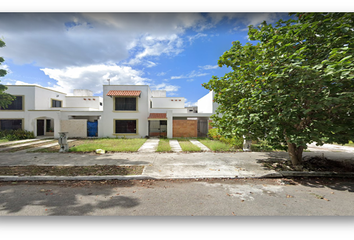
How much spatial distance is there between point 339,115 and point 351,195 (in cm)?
223

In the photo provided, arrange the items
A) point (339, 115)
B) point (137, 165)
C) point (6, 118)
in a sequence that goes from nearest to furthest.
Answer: point (339, 115), point (137, 165), point (6, 118)

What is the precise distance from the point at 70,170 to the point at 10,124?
1627 centimetres

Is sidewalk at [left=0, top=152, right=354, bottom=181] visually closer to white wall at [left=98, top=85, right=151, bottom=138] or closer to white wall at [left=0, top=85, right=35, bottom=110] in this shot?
white wall at [left=98, top=85, right=151, bottom=138]

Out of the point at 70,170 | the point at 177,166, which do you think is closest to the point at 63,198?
the point at 70,170

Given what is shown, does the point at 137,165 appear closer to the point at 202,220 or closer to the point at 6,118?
the point at 202,220

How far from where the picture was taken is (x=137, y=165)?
19.2 feet

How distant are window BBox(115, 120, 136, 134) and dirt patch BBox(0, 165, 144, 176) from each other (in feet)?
31.9

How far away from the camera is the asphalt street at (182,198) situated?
3004 mm

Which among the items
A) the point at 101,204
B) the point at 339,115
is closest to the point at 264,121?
the point at 339,115

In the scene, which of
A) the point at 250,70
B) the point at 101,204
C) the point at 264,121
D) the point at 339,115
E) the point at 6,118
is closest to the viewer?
the point at 101,204

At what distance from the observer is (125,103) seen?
1545 centimetres

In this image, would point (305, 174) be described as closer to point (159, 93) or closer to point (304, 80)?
point (304, 80)

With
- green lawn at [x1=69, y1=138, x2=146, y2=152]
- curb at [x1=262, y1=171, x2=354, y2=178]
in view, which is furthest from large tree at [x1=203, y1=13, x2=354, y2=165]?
green lawn at [x1=69, y1=138, x2=146, y2=152]

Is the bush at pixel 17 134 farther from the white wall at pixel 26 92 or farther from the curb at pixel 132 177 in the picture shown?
the curb at pixel 132 177
